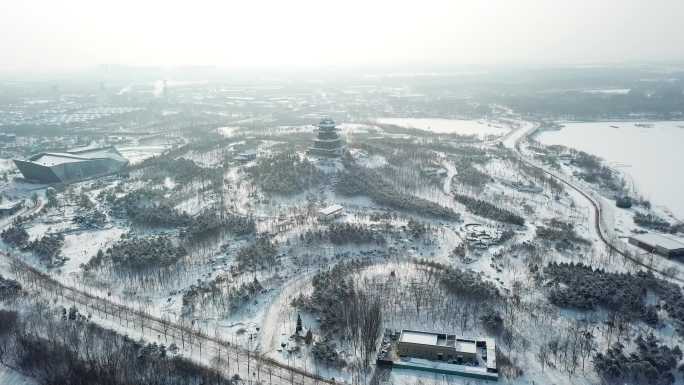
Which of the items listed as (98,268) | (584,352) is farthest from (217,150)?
(584,352)

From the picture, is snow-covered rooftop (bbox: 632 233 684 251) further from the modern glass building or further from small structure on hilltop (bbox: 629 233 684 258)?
the modern glass building

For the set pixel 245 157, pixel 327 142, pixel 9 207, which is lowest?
pixel 9 207

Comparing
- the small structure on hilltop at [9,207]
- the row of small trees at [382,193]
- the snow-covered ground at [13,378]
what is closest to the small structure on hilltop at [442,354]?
the snow-covered ground at [13,378]

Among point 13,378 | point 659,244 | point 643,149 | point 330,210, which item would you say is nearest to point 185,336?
point 13,378

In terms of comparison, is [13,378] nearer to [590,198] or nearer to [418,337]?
[418,337]

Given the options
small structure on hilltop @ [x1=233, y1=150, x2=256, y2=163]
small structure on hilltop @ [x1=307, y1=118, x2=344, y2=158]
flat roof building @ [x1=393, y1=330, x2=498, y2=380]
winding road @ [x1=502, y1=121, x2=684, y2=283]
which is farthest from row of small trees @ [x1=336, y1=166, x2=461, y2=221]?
flat roof building @ [x1=393, y1=330, x2=498, y2=380]

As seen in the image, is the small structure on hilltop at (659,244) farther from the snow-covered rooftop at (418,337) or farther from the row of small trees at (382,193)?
the snow-covered rooftop at (418,337)
